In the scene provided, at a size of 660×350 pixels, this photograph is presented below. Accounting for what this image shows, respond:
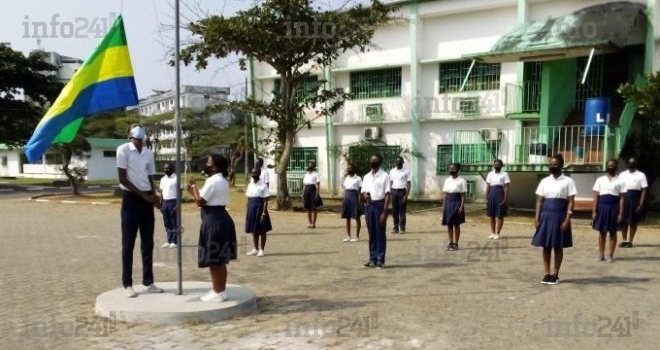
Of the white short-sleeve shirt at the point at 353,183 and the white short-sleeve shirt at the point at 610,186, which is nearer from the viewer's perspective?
the white short-sleeve shirt at the point at 610,186

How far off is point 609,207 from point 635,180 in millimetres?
1594

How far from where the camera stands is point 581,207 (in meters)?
15.2

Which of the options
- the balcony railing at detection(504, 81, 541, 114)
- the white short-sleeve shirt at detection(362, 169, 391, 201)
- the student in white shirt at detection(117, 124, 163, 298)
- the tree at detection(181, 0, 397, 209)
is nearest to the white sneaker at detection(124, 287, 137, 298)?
the student in white shirt at detection(117, 124, 163, 298)

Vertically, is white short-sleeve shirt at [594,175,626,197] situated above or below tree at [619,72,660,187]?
below

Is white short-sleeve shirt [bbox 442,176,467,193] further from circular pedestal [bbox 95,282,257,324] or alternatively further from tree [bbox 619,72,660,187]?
tree [bbox 619,72,660,187]

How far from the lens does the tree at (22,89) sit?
3189cm

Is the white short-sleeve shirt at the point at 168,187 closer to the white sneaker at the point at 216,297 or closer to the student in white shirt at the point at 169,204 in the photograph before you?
the student in white shirt at the point at 169,204

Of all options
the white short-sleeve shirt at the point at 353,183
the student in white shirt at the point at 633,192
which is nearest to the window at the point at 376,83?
the white short-sleeve shirt at the point at 353,183

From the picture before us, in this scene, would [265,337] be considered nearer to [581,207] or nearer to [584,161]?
[584,161]

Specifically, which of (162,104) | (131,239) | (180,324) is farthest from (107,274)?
(162,104)

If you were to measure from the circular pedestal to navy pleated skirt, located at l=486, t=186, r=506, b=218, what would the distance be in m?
6.46

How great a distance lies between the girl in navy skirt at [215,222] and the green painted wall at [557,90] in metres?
12.1

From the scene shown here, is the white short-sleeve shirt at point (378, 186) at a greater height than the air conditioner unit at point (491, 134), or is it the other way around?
the air conditioner unit at point (491, 134)

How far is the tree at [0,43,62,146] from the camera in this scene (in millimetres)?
31891
